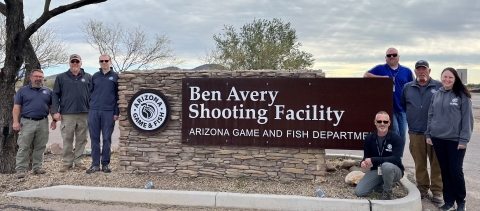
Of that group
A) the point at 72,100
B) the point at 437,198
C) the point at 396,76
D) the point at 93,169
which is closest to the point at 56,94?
the point at 72,100

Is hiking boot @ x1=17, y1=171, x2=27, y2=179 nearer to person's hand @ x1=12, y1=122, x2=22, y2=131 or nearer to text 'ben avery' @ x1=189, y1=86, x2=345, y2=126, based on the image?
person's hand @ x1=12, y1=122, x2=22, y2=131

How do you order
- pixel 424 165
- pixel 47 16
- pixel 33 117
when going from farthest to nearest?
pixel 47 16 → pixel 33 117 → pixel 424 165

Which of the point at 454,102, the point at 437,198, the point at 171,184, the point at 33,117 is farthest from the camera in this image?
the point at 33,117

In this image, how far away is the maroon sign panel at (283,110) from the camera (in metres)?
5.88

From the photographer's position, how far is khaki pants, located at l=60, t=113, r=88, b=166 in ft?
21.6

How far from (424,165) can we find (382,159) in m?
0.93

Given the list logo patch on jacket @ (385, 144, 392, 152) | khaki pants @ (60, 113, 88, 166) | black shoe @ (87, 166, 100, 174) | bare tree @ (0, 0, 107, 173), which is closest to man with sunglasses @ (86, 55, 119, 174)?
black shoe @ (87, 166, 100, 174)

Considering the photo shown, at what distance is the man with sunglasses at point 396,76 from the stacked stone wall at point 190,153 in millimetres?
989

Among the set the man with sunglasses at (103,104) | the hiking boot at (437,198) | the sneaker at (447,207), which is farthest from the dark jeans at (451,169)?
the man with sunglasses at (103,104)

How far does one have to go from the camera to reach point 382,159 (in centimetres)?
527

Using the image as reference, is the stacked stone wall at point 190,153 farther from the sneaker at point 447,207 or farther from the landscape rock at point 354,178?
the sneaker at point 447,207

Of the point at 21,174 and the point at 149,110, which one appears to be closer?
the point at 149,110

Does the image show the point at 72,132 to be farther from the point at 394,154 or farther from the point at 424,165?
the point at 424,165

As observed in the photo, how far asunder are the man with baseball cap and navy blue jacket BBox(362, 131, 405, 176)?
51 centimetres
